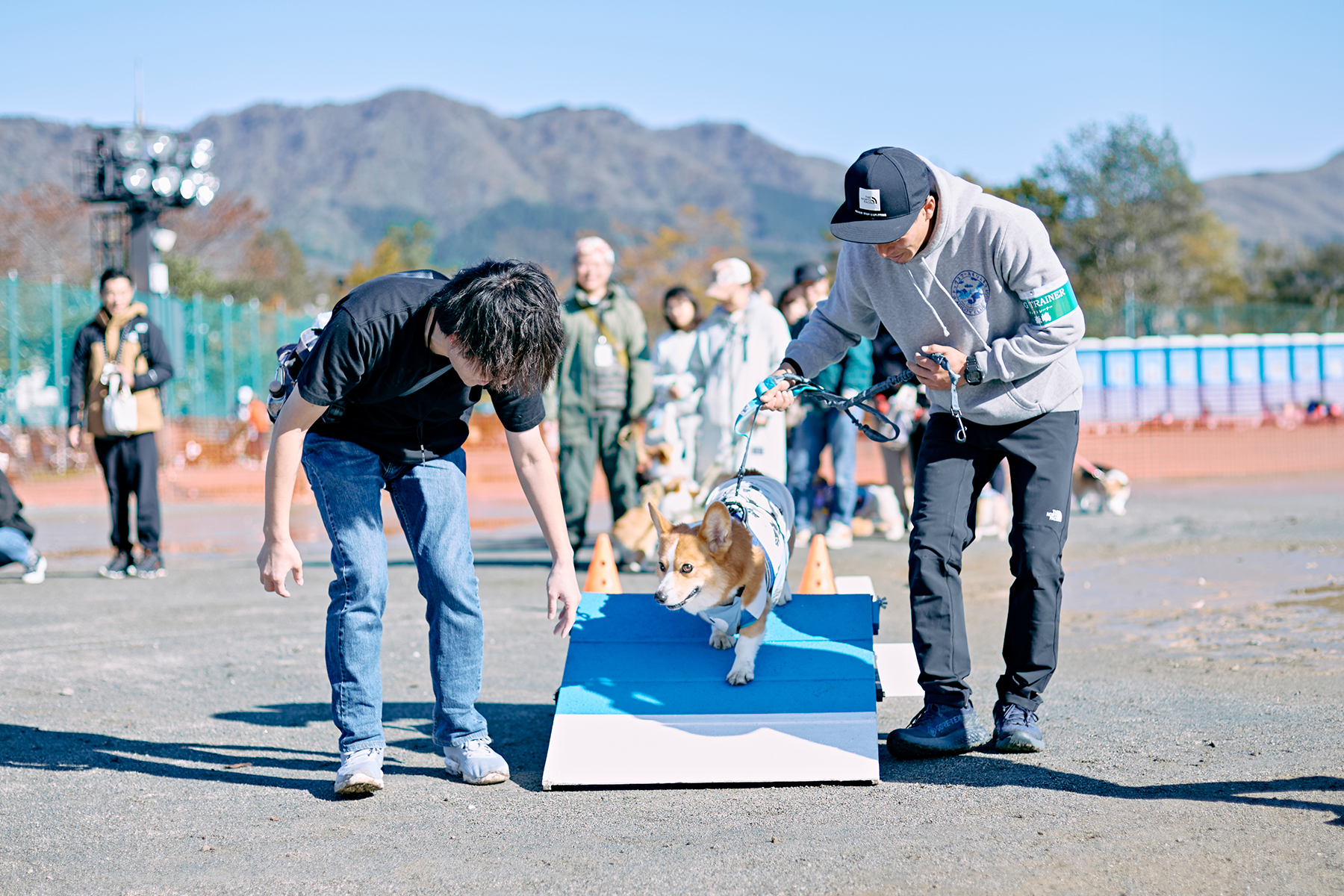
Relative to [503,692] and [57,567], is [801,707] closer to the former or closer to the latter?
[503,692]

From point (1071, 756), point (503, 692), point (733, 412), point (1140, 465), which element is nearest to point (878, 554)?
point (733, 412)

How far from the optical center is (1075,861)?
3.04 metres

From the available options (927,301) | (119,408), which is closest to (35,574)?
(119,408)

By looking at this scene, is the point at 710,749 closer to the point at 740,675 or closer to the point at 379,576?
the point at 740,675

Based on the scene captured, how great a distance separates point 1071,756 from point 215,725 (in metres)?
3.32

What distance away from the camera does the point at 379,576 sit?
404cm

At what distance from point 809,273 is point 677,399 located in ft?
6.59

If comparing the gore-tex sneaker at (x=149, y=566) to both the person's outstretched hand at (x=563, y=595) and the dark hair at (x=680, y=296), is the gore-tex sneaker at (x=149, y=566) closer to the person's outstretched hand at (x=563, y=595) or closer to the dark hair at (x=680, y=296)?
the dark hair at (x=680, y=296)

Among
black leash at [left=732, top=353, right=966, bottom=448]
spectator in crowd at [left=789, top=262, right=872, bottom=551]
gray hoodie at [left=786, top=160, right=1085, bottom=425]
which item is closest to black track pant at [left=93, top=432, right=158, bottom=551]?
spectator in crowd at [left=789, top=262, right=872, bottom=551]

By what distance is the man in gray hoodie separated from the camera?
3.98 m

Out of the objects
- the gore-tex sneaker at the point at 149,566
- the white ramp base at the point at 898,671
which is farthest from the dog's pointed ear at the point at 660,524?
the gore-tex sneaker at the point at 149,566

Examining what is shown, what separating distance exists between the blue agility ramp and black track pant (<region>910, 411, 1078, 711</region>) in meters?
0.29

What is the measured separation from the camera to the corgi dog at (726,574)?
14.1 feet

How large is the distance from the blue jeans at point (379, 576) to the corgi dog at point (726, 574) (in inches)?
27.5
